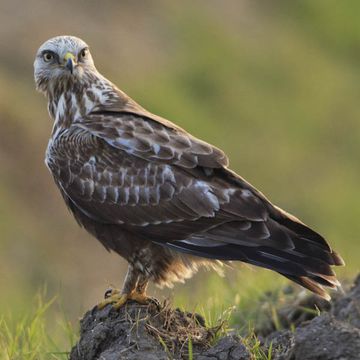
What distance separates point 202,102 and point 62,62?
495 inches

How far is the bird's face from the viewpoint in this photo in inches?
336

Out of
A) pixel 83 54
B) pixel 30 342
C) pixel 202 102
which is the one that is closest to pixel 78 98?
pixel 83 54

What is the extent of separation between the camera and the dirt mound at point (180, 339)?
634cm

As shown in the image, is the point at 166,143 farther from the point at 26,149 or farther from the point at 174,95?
the point at 174,95

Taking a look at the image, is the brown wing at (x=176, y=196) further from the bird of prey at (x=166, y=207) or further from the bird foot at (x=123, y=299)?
the bird foot at (x=123, y=299)

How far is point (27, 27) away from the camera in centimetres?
2067

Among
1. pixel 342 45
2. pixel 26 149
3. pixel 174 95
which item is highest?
pixel 342 45

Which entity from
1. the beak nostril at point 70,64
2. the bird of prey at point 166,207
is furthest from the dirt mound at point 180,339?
the beak nostril at point 70,64

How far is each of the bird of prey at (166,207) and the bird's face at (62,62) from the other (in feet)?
1.56

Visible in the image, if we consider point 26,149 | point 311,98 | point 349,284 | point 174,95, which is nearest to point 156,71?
point 174,95

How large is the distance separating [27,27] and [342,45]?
6720 mm

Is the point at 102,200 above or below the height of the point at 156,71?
below

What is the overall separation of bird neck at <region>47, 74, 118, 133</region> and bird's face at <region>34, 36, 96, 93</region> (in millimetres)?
46

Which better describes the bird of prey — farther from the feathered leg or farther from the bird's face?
the bird's face
